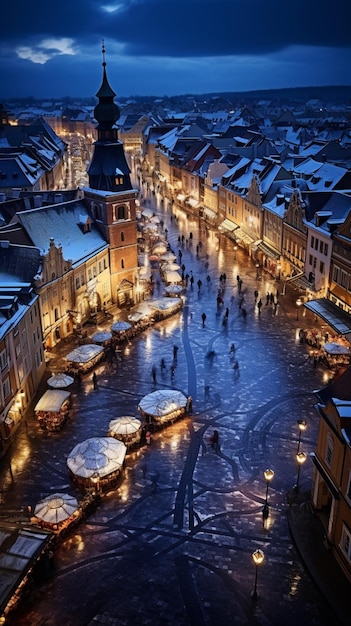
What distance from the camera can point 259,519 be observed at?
31.0m

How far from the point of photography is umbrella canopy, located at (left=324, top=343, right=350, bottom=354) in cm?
4785

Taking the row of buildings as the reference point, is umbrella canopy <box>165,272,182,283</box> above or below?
below

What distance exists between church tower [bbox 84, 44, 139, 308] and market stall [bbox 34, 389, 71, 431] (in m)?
24.0

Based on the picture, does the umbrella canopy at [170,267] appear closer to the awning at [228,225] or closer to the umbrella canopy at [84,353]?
the awning at [228,225]

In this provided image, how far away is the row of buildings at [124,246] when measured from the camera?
98.6 ft

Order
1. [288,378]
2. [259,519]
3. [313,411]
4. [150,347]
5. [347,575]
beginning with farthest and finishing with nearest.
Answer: [150,347]
[288,378]
[313,411]
[259,519]
[347,575]

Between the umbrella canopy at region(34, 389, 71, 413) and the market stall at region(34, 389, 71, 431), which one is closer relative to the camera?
the market stall at region(34, 389, 71, 431)

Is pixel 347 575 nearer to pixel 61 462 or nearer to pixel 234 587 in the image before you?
pixel 234 587

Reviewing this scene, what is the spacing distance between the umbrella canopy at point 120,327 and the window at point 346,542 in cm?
3123

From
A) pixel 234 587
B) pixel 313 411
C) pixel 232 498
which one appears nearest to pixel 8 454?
pixel 232 498

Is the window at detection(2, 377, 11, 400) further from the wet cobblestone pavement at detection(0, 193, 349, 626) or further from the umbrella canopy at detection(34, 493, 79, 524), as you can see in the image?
the umbrella canopy at detection(34, 493, 79, 524)

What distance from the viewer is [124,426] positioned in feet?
123

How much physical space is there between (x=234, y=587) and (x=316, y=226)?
137 feet

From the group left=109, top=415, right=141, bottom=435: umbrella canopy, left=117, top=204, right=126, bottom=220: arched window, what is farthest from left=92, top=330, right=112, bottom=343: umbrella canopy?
left=117, top=204, right=126, bottom=220: arched window
